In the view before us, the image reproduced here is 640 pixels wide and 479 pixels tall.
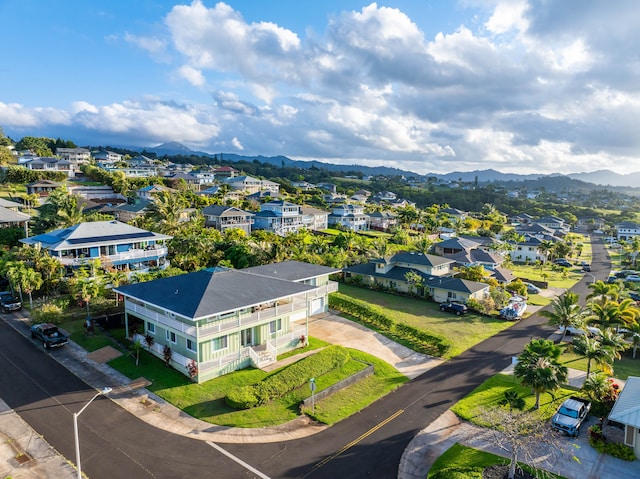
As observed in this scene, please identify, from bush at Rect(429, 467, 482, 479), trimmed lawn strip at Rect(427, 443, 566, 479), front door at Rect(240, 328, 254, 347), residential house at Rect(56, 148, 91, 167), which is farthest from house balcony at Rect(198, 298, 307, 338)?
residential house at Rect(56, 148, 91, 167)

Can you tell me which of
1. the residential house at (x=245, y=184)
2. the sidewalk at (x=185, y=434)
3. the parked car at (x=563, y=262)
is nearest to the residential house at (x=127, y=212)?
the sidewalk at (x=185, y=434)

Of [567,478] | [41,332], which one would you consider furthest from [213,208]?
[567,478]

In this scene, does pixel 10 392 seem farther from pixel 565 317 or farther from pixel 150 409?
pixel 565 317

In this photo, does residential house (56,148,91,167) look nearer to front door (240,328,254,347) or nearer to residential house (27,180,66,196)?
residential house (27,180,66,196)

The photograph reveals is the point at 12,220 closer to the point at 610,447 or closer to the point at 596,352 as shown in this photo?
the point at 596,352

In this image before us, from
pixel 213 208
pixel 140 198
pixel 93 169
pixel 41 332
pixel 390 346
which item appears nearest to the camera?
pixel 41 332

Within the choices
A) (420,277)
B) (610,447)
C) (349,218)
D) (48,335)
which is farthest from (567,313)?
(349,218)
